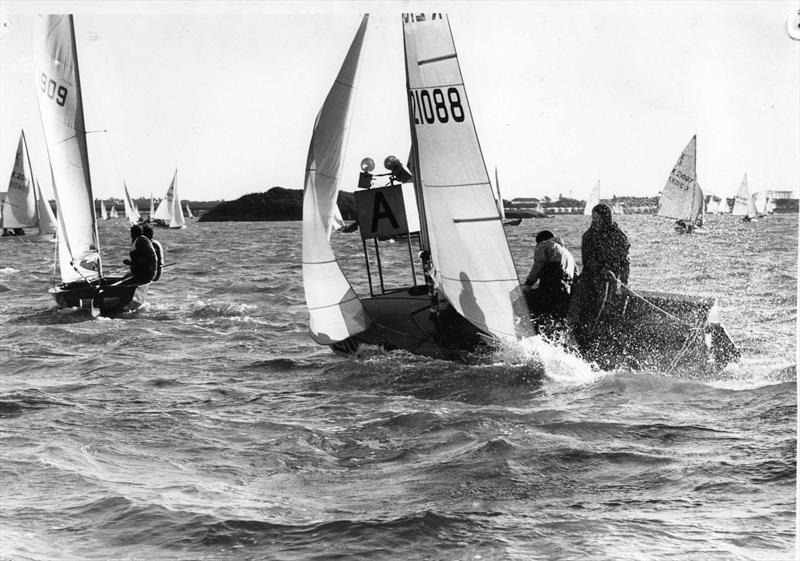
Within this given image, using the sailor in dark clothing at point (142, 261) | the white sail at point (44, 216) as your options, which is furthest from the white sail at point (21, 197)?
the sailor in dark clothing at point (142, 261)

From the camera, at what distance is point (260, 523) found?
21.0 feet

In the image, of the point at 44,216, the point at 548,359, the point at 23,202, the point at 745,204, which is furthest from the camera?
the point at 745,204

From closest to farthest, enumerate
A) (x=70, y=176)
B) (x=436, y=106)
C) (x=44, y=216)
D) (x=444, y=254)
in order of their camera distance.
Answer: (x=436, y=106)
(x=444, y=254)
(x=70, y=176)
(x=44, y=216)

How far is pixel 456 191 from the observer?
11023 mm

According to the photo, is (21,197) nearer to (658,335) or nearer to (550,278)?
(550,278)

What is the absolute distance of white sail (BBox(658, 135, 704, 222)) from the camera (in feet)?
136

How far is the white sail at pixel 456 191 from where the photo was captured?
1075 centimetres

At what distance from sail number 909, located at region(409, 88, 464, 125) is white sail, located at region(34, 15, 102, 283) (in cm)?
992

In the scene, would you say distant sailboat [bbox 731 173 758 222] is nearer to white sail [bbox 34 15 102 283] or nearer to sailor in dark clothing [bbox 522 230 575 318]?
white sail [bbox 34 15 102 283]

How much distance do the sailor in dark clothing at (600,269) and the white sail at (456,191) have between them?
730 mm

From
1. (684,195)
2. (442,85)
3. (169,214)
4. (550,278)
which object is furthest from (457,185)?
(169,214)

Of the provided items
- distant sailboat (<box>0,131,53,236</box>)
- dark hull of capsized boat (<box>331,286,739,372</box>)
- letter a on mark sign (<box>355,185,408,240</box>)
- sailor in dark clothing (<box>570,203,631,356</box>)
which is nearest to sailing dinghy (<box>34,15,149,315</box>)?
letter a on mark sign (<box>355,185,408,240</box>)

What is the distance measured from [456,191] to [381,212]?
1852 mm

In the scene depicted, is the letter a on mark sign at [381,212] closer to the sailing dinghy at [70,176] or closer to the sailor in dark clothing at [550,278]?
the sailor in dark clothing at [550,278]
